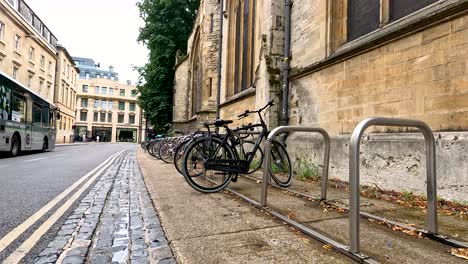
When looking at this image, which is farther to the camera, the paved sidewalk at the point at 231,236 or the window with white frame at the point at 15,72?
the window with white frame at the point at 15,72

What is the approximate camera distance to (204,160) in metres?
5.02

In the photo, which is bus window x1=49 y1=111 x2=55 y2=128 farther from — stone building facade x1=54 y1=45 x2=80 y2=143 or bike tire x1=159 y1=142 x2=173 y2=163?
stone building facade x1=54 y1=45 x2=80 y2=143

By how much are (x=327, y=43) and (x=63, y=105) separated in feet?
150

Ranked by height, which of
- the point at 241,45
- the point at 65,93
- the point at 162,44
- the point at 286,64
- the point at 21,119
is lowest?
the point at 21,119

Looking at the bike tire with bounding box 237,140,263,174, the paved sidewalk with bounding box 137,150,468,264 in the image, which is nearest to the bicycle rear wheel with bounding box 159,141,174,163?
the bike tire with bounding box 237,140,263,174

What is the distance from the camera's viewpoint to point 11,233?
10.2 ft

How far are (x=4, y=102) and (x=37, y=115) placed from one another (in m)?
4.27

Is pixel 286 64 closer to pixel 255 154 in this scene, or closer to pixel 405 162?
pixel 255 154

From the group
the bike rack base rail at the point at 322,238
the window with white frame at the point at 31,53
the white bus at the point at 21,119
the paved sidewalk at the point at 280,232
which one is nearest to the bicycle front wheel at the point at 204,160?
the paved sidewalk at the point at 280,232

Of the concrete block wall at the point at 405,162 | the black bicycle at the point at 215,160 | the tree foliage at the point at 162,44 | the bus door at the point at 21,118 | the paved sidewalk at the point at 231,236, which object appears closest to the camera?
the paved sidewalk at the point at 231,236

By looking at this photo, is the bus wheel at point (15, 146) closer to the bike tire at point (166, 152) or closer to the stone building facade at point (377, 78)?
the bike tire at point (166, 152)

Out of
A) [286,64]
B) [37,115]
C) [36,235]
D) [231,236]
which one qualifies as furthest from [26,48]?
[231,236]

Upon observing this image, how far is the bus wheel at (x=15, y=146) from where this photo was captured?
46.4 ft

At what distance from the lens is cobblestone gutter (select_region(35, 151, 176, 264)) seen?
2.45m
